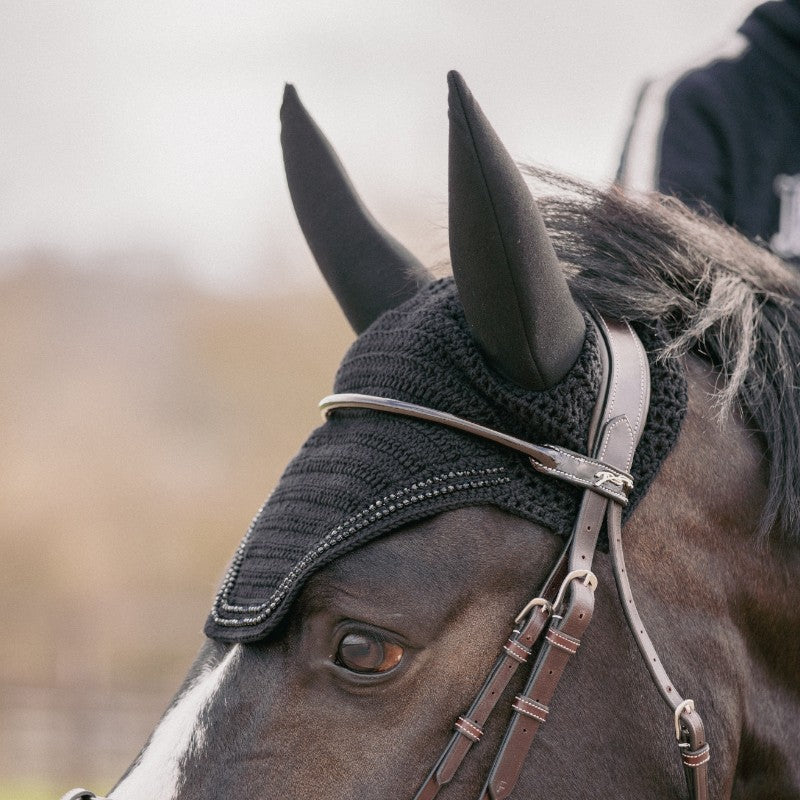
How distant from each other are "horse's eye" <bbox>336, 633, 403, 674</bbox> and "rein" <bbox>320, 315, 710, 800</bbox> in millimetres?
132

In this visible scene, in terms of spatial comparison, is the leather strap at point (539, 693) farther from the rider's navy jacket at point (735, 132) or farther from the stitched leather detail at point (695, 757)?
the rider's navy jacket at point (735, 132)

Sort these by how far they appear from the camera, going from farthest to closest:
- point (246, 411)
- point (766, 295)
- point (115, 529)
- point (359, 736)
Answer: point (246, 411), point (115, 529), point (766, 295), point (359, 736)

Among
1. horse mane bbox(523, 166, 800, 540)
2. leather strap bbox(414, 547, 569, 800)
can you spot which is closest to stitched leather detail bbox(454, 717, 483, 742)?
leather strap bbox(414, 547, 569, 800)

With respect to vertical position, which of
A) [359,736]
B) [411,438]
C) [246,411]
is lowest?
[246,411]

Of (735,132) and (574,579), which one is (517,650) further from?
(735,132)

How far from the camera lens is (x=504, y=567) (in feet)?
5.15

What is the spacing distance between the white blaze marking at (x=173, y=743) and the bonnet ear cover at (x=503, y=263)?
62 centimetres

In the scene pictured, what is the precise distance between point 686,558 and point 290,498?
647mm

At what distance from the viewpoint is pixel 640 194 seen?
2.12m

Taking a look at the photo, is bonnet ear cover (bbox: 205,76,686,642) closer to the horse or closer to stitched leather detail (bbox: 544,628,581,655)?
the horse

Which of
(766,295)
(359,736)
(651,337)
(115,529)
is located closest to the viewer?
(359,736)

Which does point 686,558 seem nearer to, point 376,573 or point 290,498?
point 376,573

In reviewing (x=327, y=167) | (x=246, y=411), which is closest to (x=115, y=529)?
(x=246, y=411)

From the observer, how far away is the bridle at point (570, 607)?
1.50m
